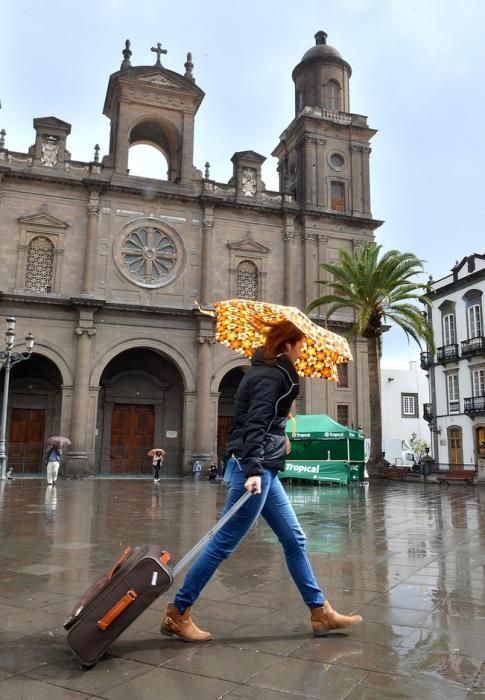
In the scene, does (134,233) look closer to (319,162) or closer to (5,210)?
(5,210)

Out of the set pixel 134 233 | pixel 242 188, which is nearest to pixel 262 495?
pixel 134 233

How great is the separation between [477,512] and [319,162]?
86.1ft

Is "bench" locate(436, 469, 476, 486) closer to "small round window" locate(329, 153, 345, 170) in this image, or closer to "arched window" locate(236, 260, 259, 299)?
"arched window" locate(236, 260, 259, 299)

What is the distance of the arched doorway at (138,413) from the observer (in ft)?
101

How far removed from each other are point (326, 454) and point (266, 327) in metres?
18.3

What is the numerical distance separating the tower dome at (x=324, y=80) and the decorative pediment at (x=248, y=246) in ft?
32.9

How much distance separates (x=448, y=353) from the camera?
4134 centimetres

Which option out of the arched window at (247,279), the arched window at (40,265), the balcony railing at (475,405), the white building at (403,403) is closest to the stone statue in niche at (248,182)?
the arched window at (247,279)

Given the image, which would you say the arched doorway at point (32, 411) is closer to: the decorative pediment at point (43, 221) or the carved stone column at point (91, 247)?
the carved stone column at point (91, 247)

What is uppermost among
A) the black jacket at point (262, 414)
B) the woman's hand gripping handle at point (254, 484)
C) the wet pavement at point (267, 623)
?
the black jacket at point (262, 414)

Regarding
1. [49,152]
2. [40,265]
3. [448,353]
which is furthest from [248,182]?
[448,353]

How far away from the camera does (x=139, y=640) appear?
147 inches

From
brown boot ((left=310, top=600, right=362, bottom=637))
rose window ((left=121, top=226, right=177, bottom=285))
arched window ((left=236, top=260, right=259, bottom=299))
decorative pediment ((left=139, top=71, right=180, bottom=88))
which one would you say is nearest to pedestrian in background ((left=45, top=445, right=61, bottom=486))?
rose window ((left=121, top=226, right=177, bottom=285))

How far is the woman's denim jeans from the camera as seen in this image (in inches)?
151
